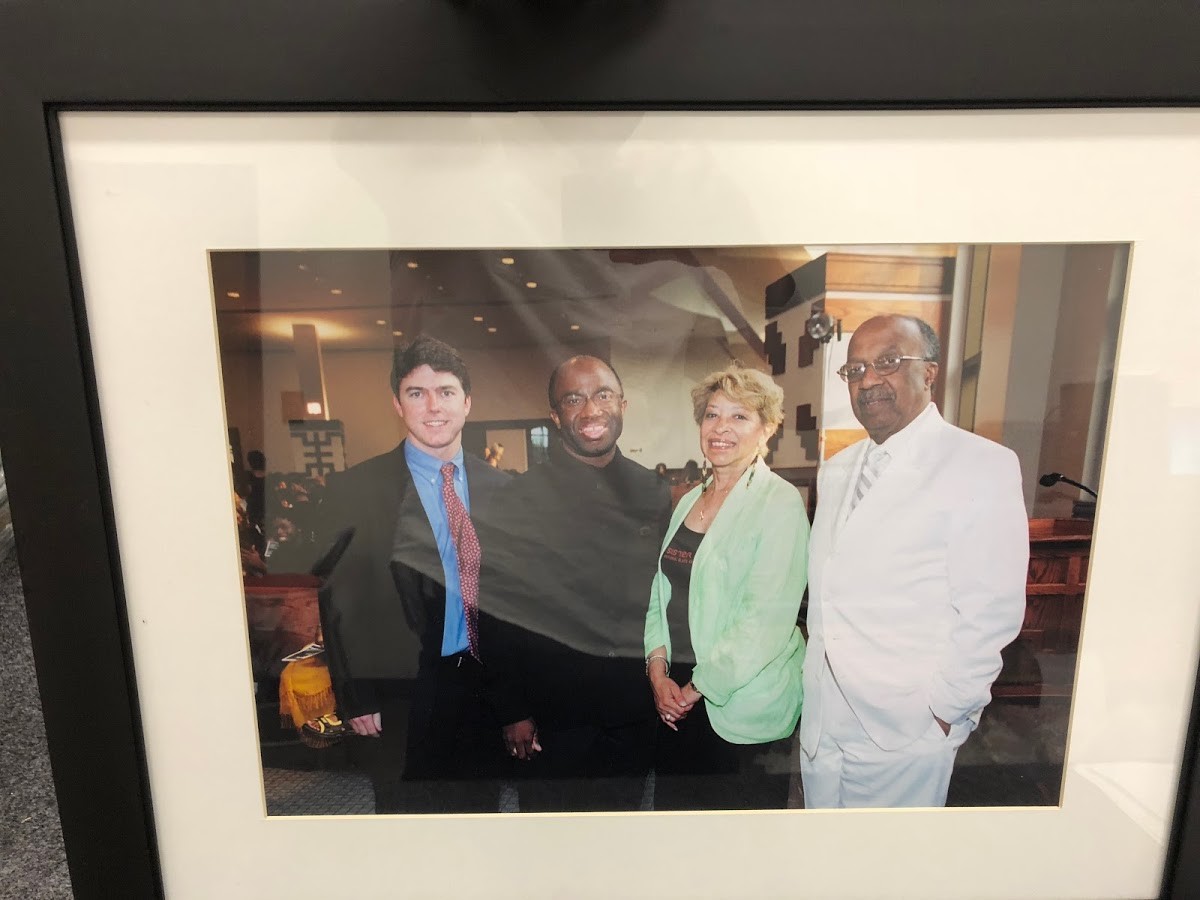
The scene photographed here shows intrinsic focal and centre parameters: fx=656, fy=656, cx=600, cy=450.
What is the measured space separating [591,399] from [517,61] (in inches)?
9.4

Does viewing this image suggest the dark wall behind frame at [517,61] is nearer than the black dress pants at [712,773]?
Yes

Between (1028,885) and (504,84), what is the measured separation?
0.77 meters

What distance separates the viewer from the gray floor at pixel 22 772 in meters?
0.60

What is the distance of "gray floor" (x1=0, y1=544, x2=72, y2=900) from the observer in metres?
0.60

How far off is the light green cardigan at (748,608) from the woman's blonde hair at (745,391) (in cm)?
4

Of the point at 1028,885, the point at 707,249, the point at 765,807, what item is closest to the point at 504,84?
the point at 707,249

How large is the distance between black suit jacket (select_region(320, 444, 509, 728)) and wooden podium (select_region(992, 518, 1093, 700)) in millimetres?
433

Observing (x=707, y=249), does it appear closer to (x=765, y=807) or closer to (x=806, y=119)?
(x=806, y=119)

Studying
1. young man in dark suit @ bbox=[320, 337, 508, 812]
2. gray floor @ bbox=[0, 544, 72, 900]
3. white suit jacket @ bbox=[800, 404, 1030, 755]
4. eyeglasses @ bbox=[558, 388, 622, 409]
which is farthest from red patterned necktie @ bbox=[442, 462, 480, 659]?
gray floor @ bbox=[0, 544, 72, 900]

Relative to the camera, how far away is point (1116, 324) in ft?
1.63

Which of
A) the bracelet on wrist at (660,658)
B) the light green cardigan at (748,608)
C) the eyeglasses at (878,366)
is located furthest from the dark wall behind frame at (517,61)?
the bracelet on wrist at (660,658)

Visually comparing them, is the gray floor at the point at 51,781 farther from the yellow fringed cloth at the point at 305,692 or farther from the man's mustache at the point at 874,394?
the man's mustache at the point at 874,394

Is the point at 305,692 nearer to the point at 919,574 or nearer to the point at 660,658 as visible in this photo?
the point at 660,658

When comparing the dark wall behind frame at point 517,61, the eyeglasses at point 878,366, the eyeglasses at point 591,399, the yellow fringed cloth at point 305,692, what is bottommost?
the yellow fringed cloth at point 305,692
